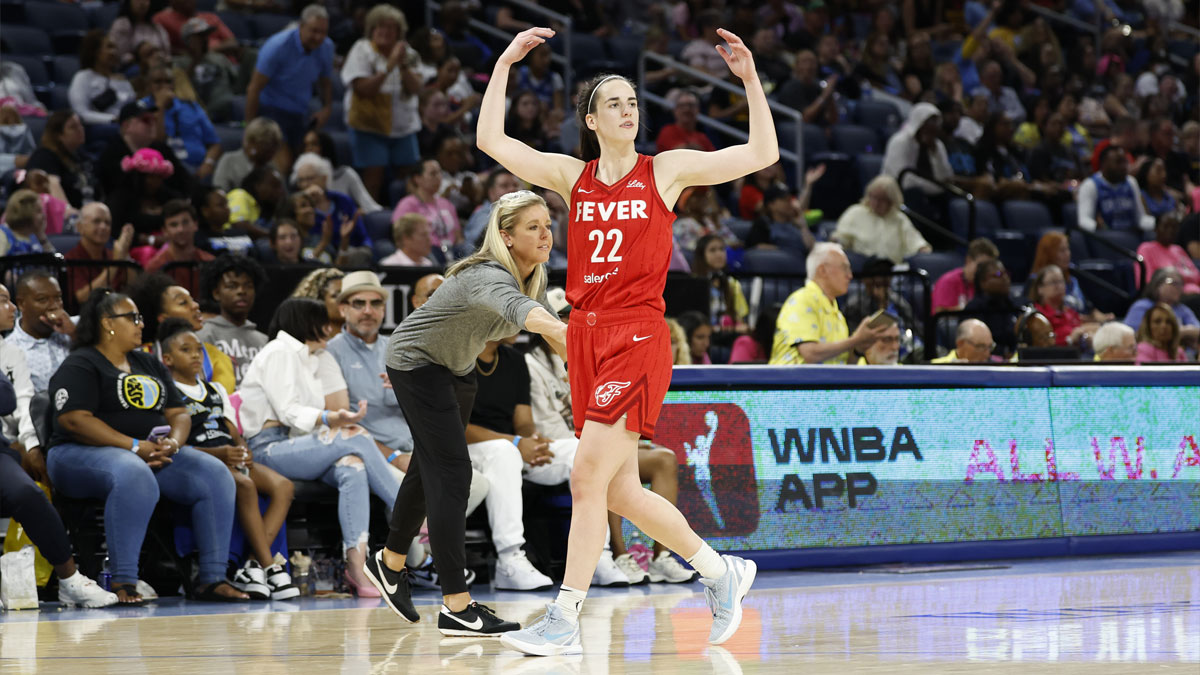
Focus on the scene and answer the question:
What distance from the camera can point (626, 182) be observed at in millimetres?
5105

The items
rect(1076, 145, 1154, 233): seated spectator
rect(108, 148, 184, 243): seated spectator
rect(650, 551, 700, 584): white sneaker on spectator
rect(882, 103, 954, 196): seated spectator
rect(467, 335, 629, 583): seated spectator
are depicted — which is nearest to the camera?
rect(467, 335, 629, 583): seated spectator

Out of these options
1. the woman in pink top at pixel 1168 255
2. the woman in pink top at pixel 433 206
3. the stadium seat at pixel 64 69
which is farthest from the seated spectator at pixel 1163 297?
the stadium seat at pixel 64 69

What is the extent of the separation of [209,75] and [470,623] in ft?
28.0

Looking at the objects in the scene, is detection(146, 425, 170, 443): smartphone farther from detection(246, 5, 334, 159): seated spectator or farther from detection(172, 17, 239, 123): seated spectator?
detection(172, 17, 239, 123): seated spectator

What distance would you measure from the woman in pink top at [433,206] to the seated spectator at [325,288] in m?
2.81

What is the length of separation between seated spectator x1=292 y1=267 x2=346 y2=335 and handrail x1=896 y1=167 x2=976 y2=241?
7.52 m

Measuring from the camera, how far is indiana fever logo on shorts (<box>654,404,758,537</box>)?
7.76m

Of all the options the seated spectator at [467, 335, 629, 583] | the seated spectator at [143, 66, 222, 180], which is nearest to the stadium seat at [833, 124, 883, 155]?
the seated spectator at [143, 66, 222, 180]

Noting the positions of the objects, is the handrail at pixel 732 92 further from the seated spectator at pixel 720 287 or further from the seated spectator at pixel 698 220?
the seated spectator at pixel 720 287

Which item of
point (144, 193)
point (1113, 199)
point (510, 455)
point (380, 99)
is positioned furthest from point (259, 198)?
point (1113, 199)

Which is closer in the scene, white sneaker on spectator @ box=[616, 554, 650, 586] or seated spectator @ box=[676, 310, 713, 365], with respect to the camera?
white sneaker on spectator @ box=[616, 554, 650, 586]

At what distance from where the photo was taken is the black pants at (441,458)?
18.1 ft

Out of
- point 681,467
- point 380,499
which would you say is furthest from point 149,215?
point 681,467

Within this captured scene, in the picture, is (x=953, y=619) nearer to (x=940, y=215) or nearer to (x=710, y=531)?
(x=710, y=531)
